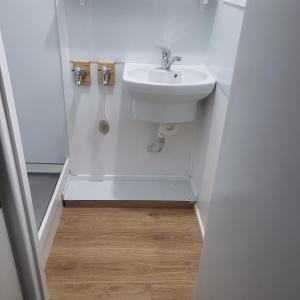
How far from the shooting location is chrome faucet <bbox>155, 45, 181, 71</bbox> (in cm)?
148

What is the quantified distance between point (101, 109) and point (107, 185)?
0.53 m

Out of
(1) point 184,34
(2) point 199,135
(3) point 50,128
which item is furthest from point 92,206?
(1) point 184,34

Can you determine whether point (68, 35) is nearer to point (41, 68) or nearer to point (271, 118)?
point (41, 68)

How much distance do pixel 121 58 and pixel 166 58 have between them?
0.89 ft

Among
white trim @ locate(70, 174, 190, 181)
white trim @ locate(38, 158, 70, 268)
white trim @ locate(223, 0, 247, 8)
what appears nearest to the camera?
white trim @ locate(223, 0, 247, 8)

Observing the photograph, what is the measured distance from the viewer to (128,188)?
1.87 m

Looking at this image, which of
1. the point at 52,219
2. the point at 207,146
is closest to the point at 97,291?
the point at 52,219

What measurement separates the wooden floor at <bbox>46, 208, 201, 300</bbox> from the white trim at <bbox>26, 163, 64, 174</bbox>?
11.5 inches

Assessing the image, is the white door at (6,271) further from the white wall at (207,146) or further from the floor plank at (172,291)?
the white wall at (207,146)

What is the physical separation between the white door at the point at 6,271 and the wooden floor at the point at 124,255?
1.42ft

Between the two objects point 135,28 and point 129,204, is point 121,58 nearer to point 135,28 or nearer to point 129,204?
point 135,28

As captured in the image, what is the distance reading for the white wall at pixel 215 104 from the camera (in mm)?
1199

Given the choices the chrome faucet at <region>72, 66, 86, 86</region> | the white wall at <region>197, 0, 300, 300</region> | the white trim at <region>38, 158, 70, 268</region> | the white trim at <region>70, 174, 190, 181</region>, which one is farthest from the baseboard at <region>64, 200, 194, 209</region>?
the white wall at <region>197, 0, 300, 300</region>

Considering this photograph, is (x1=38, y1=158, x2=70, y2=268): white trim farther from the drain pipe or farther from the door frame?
the drain pipe
